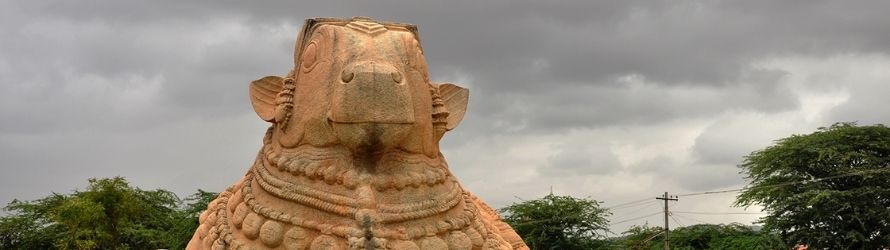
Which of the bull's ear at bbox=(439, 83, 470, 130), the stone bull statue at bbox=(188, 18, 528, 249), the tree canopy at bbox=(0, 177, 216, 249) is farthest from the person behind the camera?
the tree canopy at bbox=(0, 177, 216, 249)

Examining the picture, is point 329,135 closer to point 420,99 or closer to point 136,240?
point 420,99

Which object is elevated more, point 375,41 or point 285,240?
point 375,41

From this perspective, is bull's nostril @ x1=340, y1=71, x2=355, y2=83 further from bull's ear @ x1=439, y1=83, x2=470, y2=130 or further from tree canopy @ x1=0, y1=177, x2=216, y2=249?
tree canopy @ x1=0, y1=177, x2=216, y2=249

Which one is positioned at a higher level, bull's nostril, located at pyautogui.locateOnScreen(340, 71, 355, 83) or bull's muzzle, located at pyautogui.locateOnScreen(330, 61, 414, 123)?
bull's nostril, located at pyautogui.locateOnScreen(340, 71, 355, 83)

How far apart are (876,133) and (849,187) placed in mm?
2299

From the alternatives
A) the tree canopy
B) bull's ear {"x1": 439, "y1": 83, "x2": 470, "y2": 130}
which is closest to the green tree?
the tree canopy

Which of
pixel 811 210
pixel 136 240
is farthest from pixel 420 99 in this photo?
pixel 811 210

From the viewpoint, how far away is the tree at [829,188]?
26062 millimetres

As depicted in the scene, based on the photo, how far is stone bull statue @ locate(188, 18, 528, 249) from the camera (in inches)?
228

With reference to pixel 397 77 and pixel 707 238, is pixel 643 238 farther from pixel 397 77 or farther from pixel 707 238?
pixel 397 77

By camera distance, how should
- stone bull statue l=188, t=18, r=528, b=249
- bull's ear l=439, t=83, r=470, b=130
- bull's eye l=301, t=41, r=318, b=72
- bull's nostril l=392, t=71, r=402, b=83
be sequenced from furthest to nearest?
bull's ear l=439, t=83, r=470, b=130
bull's eye l=301, t=41, r=318, b=72
bull's nostril l=392, t=71, r=402, b=83
stone bull statue l=188, t=18, r=528, b=249

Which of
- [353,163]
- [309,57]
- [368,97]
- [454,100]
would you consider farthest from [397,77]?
[454,100]

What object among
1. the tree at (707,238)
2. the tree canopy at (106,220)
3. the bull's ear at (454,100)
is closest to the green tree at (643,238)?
the tree at (707,238)

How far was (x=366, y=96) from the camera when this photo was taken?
580 centimetres
